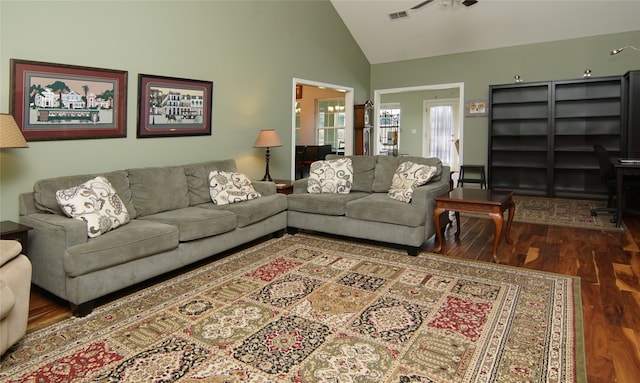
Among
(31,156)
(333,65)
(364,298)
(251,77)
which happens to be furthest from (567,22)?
(31,156)

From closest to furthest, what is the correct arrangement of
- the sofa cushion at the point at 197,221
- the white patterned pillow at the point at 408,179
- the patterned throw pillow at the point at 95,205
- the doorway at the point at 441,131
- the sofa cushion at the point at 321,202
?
the patterned throw pillow at the point at 95,205 < the sofa cushion at the point at 197,221 < the white patterned pillow at the point at 408,179 < the sofa cushion at the point at 321,202 < the doorway at the point at 441,131

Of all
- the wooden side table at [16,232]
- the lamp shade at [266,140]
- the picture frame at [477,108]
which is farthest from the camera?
the picture frame at [477,108]

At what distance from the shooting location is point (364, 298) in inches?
115

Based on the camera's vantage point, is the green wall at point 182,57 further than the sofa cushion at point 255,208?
No

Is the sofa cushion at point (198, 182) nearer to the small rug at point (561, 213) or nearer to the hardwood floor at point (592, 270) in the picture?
the hardwood floor at point (592, 270)

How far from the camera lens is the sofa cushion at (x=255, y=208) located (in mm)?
3945

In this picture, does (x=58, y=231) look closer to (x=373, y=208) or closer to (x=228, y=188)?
(x=228, y=188)

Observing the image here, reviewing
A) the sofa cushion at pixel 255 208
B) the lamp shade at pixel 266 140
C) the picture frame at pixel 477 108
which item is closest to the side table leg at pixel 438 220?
the sofa cushion at pixel 255 208

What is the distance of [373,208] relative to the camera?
4098 mm

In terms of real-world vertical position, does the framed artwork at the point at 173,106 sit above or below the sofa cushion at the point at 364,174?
above

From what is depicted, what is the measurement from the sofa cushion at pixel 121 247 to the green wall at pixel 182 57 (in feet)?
3.11

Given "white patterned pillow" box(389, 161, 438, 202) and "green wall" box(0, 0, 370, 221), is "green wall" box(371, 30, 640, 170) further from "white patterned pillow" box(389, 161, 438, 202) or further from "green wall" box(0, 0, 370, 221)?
"white patterned pillow" box(389, 161, 438, 202)

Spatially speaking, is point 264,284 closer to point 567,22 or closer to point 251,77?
point 251,77

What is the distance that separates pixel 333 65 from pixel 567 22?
3810mm
